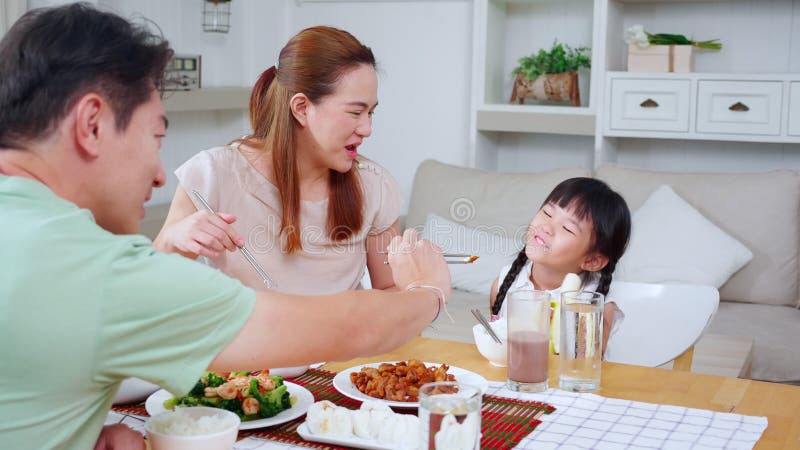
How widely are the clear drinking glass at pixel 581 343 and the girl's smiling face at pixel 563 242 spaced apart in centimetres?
70

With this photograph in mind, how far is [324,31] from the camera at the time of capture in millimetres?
2141

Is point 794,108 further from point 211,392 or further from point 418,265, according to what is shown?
point 211,392

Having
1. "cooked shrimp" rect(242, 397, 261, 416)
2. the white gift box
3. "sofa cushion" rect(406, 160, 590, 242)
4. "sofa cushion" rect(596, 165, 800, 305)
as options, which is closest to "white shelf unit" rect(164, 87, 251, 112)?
"sofa cushion" rect(406, 160, 590, 242)

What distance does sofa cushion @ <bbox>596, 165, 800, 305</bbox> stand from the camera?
3363mm

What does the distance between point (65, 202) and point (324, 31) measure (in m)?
1.29

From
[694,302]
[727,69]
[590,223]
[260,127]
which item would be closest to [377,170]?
[260,127]

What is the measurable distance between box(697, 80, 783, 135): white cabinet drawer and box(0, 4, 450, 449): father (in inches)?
115

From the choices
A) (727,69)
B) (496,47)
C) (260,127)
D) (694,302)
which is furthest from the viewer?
(496,47)

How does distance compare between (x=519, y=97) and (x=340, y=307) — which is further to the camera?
(x=519, y=97)

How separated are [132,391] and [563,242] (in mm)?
1204

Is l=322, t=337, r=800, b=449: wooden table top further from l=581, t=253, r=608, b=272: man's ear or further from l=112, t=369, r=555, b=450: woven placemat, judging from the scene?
l=581, t=253, r=608, b=272: man's ear

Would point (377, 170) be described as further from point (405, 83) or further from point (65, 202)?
point (405, 83)

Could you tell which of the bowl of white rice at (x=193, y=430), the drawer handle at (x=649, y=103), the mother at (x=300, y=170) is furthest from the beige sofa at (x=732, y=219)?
the bowl of white rice at (x=193, y=430)

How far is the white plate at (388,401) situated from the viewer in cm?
138
